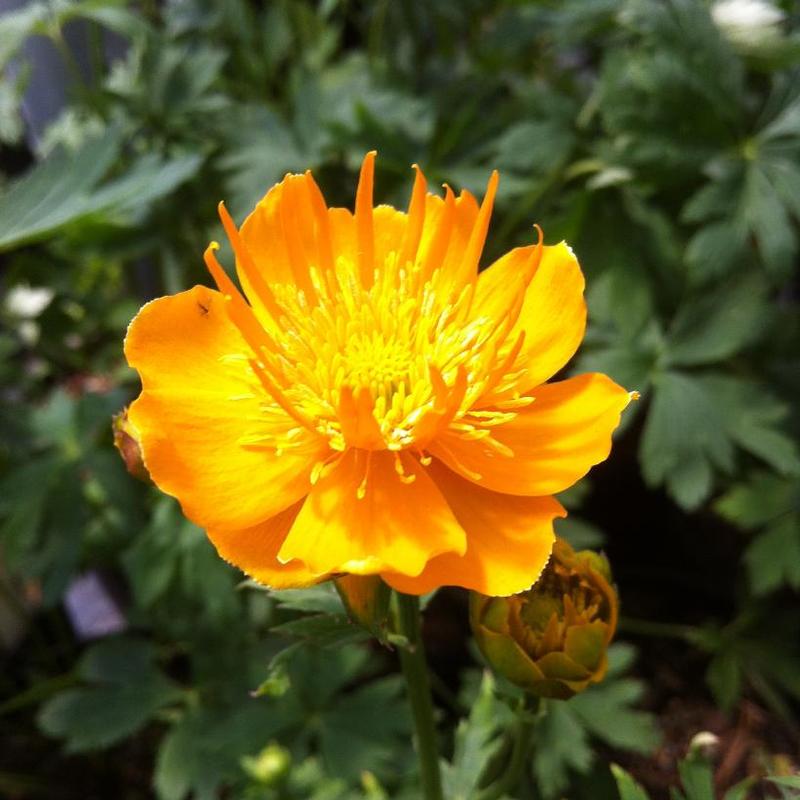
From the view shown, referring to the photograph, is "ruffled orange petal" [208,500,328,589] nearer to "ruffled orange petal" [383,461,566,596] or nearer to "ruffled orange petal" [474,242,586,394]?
"ruffled orange petal" [383,461,566,596]

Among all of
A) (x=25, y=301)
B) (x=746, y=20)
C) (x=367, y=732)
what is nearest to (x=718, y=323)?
(x=746, y=20)

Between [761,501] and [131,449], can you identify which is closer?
[131,449]

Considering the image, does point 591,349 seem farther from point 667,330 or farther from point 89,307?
point 89,307

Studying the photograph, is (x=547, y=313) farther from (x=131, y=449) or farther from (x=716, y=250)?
(x=716, y=250)

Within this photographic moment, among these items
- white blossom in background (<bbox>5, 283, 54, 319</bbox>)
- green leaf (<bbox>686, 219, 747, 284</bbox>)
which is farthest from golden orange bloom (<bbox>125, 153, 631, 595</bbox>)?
white blossom in background (<bbox>5, 283, 54, 319</bbox>)

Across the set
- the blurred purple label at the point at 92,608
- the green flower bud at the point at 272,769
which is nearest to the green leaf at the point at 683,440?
the green flower bud at the point at 272,769

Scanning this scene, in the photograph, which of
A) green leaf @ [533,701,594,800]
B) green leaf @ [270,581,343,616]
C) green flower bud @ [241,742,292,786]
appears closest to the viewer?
green leaf @ [270,581,343,616]
